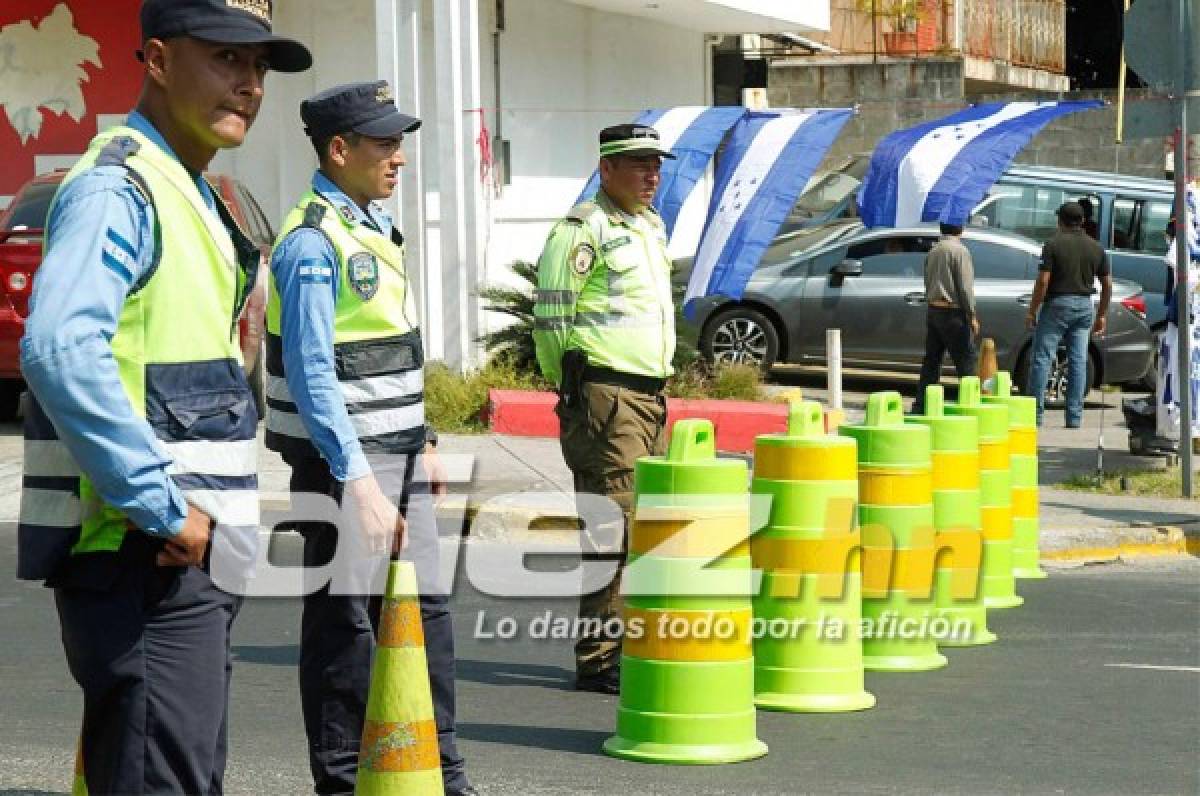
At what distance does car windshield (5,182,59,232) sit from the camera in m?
15.0

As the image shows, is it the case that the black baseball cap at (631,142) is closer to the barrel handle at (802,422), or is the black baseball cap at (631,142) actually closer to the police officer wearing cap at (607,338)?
the police officer wearing cap at (607,338)

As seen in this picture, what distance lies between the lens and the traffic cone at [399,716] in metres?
4.82

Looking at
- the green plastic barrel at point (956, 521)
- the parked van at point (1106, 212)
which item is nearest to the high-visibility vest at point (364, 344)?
the green plastic barrel at point (956, 521)

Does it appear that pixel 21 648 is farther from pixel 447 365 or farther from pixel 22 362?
pixel 447 365

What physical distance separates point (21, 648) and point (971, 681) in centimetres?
392

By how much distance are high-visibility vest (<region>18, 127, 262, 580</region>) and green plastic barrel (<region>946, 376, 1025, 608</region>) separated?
6138 mm

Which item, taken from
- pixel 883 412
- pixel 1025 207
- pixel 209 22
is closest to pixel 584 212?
pixel 883 412

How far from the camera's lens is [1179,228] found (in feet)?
44.4

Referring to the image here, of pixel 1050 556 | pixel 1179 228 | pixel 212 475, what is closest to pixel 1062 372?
pixel 1179 228

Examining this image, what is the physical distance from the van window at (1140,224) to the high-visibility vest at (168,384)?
18.1 m

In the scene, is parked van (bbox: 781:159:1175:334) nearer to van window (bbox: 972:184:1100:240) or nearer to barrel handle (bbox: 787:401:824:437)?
van window (bbox: 972:184:1100:240)

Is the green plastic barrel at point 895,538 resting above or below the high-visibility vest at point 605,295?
below

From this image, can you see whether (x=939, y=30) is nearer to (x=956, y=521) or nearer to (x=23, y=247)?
(x=23, y=247)

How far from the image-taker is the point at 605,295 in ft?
25.5
